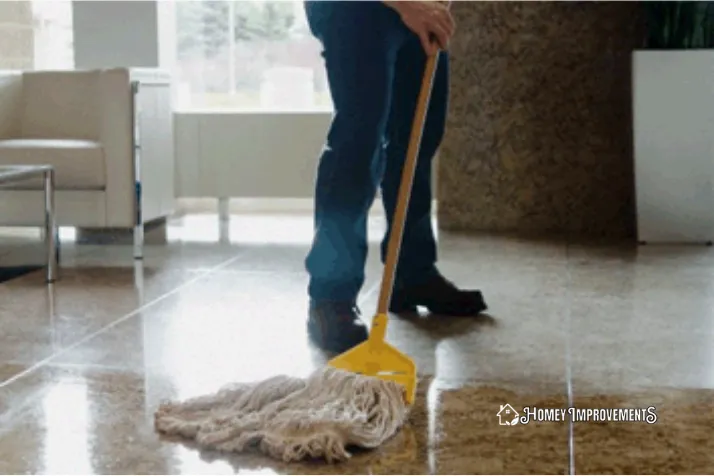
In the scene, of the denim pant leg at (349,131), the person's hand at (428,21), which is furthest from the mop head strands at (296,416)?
the person's hand at (428,21)

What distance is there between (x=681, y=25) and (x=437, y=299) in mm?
1621

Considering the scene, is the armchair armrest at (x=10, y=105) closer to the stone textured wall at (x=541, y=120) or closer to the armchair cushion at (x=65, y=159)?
the armchair cushion at (x=65, y=159)

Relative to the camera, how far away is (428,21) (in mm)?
1886

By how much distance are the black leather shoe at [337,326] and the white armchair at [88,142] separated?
1.32 m

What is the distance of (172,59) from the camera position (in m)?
4.43

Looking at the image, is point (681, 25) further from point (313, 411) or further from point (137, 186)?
point (313, 411)

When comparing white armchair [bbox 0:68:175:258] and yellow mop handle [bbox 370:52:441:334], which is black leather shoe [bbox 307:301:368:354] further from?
white armchair [bbox 0:68:175:258]

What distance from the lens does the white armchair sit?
3105 mm

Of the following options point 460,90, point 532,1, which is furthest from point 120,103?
point 532,1

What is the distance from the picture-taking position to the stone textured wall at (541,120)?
3676 millimetres

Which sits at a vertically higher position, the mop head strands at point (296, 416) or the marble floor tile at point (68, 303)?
the mop head strands at point (296, 416)

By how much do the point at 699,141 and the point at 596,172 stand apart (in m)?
0.44

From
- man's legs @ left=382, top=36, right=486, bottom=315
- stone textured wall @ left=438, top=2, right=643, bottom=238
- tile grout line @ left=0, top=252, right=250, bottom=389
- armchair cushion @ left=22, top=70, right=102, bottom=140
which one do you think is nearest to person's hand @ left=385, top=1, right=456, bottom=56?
man's legs @ left=382, top=36, right=486, bottom=315

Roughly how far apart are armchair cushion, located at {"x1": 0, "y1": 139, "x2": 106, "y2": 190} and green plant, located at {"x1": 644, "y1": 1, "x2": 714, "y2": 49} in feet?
5.97
